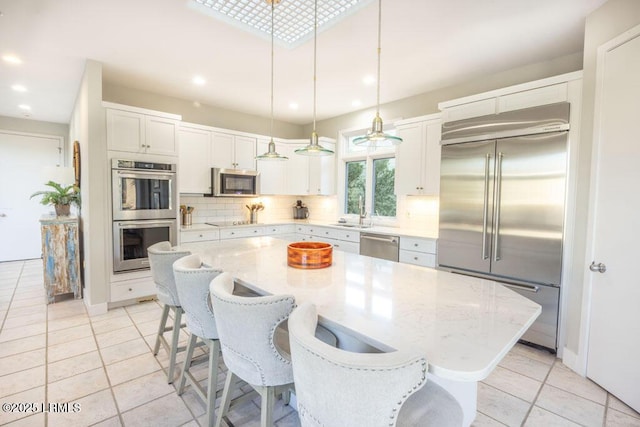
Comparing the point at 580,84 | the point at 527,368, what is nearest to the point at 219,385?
the point at 527,368

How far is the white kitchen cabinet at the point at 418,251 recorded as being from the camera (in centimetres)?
345

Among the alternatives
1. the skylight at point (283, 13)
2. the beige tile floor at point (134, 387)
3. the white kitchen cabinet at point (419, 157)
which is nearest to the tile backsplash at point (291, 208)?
the white kitchen cabinet at point (419, 157)

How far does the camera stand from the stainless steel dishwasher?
149 inches

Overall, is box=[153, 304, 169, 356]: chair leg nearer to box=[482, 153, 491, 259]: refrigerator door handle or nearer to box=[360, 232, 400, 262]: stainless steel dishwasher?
box=[360, 232, 400, 262]: stainless steel dishwasher

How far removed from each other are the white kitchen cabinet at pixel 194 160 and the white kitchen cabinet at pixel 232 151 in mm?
107

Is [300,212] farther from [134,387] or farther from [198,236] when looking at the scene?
[134,387]

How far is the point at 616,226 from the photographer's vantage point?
84.2 inches

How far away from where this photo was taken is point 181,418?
6.17 ft

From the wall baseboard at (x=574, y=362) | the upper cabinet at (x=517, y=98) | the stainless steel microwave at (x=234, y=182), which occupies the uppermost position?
the upper cabinet at (x=517, y=98)

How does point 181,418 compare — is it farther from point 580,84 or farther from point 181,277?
point 580,84

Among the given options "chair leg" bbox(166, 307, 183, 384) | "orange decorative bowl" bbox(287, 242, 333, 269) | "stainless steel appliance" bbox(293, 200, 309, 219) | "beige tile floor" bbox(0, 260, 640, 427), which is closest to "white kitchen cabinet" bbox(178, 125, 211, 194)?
"stainless steel appliance" bbox(293, 200, 309, 219)

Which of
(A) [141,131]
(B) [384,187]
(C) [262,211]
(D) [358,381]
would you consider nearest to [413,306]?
(D) [358,381]

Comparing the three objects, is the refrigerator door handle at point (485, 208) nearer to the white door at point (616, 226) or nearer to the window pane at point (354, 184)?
the white door at point (616, 226)

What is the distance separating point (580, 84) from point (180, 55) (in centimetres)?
370
